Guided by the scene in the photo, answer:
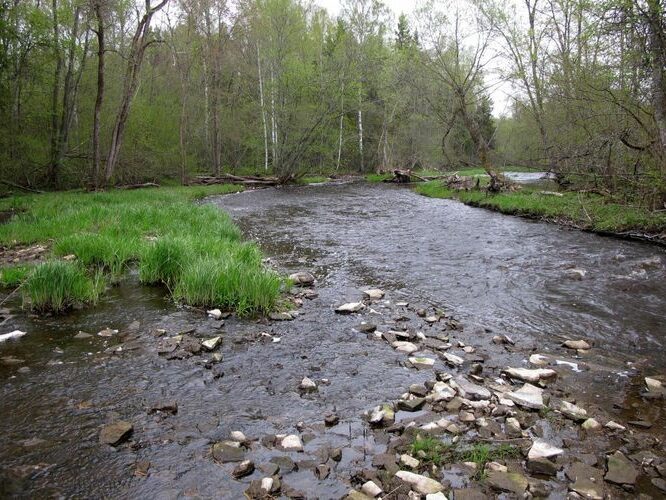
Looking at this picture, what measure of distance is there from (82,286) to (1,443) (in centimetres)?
366

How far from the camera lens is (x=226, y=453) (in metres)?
3.52

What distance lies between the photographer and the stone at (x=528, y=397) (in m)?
4.28

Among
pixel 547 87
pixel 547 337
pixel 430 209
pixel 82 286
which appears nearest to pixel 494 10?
pixel 547 87

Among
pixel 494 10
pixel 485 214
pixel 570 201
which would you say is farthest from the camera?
pixel 494 10

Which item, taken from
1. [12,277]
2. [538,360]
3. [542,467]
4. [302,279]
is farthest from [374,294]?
[12,277]

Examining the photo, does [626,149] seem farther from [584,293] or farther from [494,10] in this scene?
[494,10]

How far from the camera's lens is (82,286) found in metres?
6.84

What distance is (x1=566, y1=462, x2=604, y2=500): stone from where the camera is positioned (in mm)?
3119

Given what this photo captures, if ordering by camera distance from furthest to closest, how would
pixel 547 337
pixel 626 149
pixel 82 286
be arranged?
pixel 626 149, pixel 82 286, pixel 547 337

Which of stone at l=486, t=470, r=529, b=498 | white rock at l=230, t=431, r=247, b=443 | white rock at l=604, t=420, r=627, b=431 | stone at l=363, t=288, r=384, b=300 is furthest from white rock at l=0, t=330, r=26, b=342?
white rock at l=604, t=420, r=627, b=431

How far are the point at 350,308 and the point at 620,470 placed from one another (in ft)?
13.8

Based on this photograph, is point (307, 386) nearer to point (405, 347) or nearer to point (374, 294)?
point (405, 347)

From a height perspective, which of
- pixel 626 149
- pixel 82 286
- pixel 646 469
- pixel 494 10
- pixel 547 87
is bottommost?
pixel 646 469

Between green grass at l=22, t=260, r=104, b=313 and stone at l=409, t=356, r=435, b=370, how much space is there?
16.5 feet
